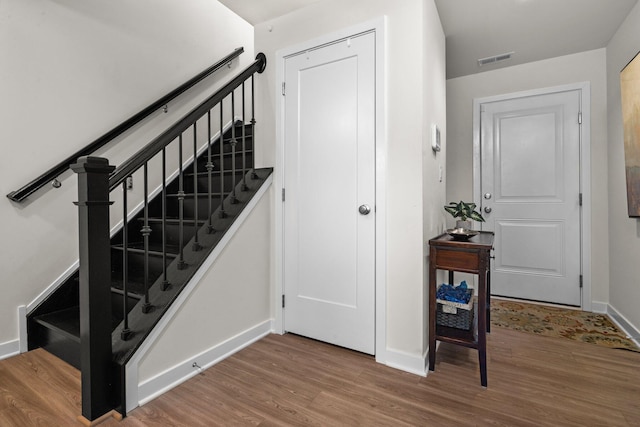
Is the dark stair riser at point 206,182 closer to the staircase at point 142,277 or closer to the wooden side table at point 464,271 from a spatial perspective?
the staircase at point 142,277

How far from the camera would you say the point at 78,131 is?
231 centimetres

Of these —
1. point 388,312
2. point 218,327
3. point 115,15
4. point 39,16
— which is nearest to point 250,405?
point 218,327

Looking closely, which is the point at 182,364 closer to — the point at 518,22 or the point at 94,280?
the point at 94,280

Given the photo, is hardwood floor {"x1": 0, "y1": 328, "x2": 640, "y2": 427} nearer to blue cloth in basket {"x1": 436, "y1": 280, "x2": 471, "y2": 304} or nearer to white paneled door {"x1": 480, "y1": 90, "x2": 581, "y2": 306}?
blue cloth in basket {"x1": 436, "y1": 280, "x2": 471, "y2": 304}

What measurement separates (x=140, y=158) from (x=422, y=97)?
5.26 ft

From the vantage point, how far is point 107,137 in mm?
2406

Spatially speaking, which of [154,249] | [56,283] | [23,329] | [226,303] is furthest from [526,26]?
[23,329]

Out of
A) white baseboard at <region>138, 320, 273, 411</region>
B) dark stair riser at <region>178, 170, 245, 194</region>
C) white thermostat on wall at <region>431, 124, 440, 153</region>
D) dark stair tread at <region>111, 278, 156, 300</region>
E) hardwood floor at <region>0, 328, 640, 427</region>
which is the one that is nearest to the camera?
hardwood floor at <region>0, 328, 640, 427</region>

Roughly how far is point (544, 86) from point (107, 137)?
404 centimetres

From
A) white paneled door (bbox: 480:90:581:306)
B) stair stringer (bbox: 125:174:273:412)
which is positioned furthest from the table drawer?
white paneled door (bbox: 480:90:581:306)

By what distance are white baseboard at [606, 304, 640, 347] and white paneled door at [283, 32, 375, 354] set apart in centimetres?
198

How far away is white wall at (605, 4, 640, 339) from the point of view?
93.0 inches

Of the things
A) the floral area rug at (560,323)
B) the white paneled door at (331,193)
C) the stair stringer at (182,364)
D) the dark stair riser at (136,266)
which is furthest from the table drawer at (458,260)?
the dark stair riser at (136,266)

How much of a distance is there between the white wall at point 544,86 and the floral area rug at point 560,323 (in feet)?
1.25
